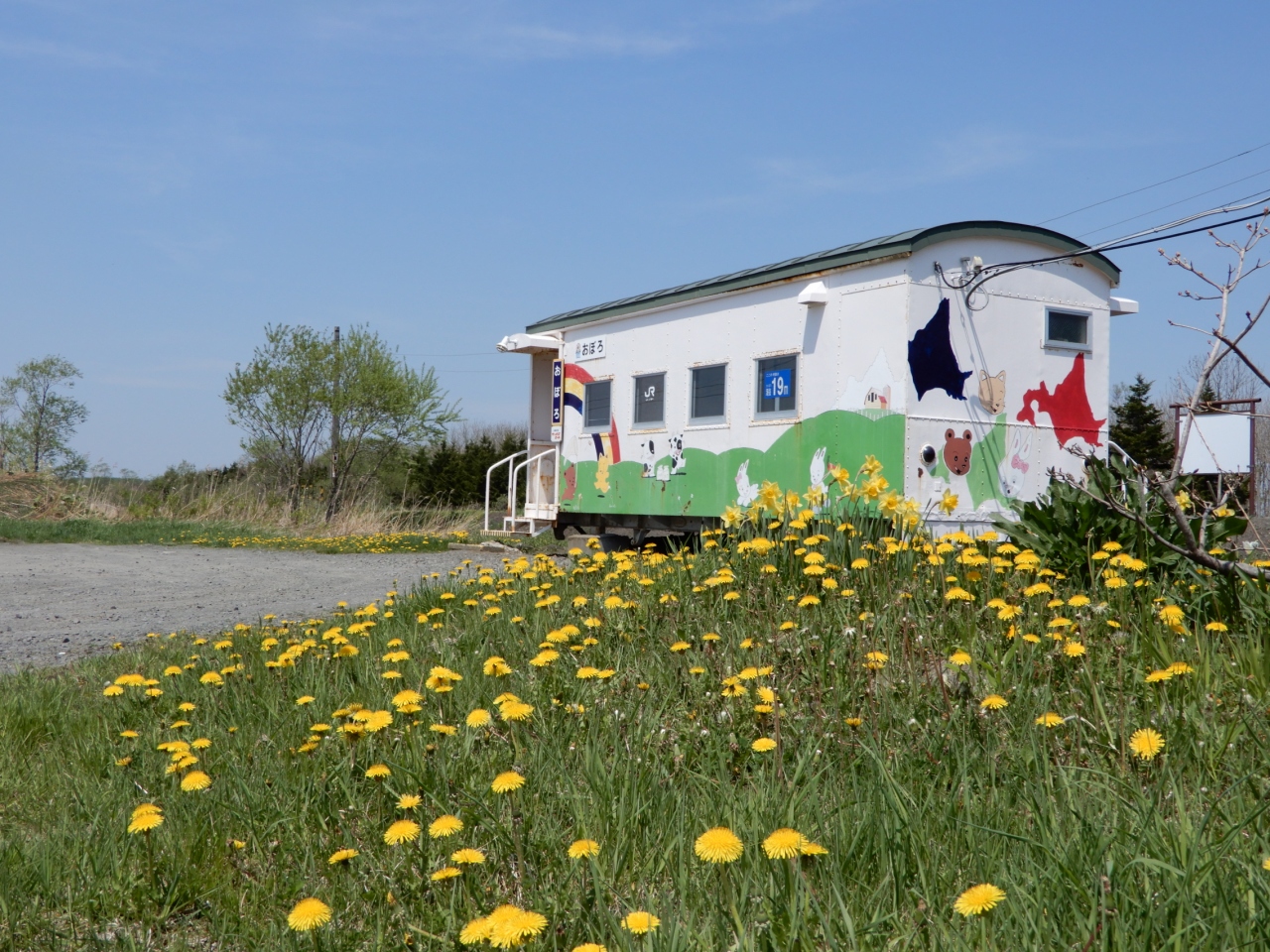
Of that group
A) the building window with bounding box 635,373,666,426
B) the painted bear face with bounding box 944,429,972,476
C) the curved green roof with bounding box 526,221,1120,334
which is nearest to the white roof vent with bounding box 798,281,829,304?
the curved green roof with bounding box 526,221,1120,334

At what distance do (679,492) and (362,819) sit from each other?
7.58 metres

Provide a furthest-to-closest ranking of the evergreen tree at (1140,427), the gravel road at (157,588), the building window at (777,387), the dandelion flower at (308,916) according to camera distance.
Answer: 1. the evergreen tree at (1140,427)
2. the building window at (777,387)
3. the gravel road at (157,588)
4. the dandelion flower at (308,916)

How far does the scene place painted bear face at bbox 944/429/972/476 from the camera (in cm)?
830

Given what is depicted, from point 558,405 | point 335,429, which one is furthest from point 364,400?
point 558,405

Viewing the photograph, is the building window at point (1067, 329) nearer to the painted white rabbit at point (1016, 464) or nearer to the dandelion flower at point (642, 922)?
the painted white rabbit at point (1016, 464)

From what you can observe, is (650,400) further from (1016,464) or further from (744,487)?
(1016,464)

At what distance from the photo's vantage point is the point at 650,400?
10672mm

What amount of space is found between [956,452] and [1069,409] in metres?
1.37

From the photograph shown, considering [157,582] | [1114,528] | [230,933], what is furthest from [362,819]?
[157,582]

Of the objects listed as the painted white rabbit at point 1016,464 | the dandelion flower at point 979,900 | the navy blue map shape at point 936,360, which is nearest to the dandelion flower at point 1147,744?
the dandelion flower at point 979,900

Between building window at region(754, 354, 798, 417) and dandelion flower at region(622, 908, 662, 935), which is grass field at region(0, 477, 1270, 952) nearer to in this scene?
dandelion flower at region(622, 908, 662, 935)

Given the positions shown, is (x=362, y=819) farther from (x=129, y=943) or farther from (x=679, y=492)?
(x=679, y=492)

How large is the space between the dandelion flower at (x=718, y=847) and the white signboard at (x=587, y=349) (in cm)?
976

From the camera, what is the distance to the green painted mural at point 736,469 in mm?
8266
